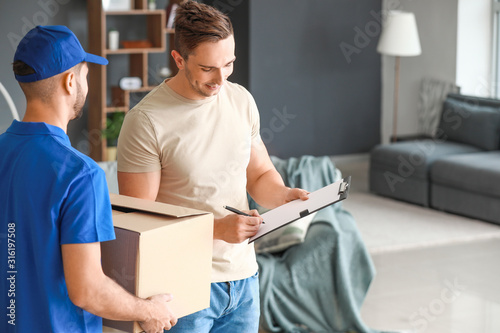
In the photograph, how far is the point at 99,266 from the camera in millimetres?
1463

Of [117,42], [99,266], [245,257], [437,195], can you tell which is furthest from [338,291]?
[117,42]

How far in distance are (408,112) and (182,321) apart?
24.3 feet

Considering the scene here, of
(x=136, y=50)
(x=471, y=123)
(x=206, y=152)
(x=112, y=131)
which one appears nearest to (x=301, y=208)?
(x=206, y=152)

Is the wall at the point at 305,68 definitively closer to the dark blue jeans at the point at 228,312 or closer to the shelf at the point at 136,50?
the shelf at the point at 136,50

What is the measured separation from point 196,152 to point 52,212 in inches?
21.9

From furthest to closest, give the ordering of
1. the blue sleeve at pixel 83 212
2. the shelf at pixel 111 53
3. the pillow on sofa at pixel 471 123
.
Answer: the pillow on sofa at pixel 471 123 < the shelf at pixel 111 53 < the blue sleeve at pixel 83 212

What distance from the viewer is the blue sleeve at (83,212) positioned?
1.42m

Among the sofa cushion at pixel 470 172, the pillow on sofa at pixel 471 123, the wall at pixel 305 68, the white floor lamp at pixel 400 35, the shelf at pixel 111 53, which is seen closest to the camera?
the sofa cushion at pixel 470 172

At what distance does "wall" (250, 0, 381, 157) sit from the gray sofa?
3.55ft

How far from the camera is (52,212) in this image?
1414 millimetres

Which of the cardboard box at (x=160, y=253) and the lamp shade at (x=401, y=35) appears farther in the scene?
the lamp shade at (x=401, y=35)

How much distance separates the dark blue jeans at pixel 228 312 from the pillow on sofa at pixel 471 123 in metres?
5.49

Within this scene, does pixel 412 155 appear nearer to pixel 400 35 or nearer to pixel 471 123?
pixel 471 123

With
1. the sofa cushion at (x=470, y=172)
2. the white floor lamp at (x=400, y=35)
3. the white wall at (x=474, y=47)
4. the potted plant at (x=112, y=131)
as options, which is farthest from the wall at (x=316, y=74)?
the sofa cushion at (x=470, y=172)
